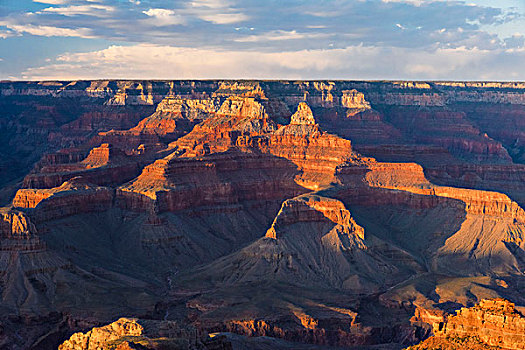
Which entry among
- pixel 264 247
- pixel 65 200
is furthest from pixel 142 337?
pixel 65 200

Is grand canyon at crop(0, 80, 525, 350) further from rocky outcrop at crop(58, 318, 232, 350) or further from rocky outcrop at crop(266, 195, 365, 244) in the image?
rocky outcrop at crop(58, 318, 232, 350)

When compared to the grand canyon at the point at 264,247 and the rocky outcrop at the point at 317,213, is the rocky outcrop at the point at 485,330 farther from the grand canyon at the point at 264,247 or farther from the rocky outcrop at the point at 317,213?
the rocky outcrop at the point at 317,213

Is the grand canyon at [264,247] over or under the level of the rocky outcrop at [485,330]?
under

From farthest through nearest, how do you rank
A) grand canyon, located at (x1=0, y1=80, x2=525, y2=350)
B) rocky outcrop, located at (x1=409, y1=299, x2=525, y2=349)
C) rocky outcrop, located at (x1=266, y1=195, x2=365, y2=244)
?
1. rocky outcrop, located at (x1=266, y1=195, x2=365, y2=244)
2. grand canyon, located at (x1=0, y1=80, x2=525, y2=350)
3. rocky outcrop, located at (x1=409, y1=299, x2=525, y2=349)

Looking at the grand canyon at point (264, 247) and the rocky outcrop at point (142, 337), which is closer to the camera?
the rocky outcrop at point (142, 337)

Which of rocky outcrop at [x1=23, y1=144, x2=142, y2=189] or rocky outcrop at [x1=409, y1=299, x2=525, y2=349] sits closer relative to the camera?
rocky outcrop at [x1=409, y1=299, x2=525, y2=349]

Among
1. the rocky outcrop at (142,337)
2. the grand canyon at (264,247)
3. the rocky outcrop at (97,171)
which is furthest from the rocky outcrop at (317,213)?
the rocky outcrop at (142,337)

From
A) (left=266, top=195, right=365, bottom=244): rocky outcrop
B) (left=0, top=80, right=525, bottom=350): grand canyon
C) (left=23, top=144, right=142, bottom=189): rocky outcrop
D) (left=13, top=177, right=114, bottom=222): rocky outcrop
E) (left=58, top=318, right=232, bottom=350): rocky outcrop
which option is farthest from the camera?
(left=23, top=144, right=142, bottom=189): rocky outcrop

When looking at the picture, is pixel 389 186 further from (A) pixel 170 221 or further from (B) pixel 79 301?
(B) pixel 79 301

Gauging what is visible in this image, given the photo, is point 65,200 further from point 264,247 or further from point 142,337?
point 142,337

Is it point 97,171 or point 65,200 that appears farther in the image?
point 97,171

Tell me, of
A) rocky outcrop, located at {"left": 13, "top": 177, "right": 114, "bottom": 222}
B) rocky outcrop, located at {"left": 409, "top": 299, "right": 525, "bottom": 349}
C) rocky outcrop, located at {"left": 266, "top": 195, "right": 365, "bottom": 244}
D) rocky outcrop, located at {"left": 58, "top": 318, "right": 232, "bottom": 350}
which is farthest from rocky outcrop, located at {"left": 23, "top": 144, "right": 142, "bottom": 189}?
rocky outcrop, located at {"left": 409, "top": 299, "right": 525, "bottom": 349}

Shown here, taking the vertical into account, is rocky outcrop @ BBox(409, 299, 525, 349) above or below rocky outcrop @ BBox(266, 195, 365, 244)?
above

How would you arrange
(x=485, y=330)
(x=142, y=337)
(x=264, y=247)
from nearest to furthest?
(x=142, y=337) → (x=485, y=330) → (x=264, y=247)
